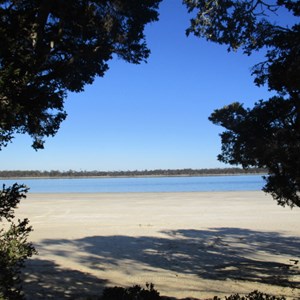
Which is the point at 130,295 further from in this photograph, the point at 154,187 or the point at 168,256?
the point at 154,187

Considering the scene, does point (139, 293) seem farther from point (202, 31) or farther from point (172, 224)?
point (172, 224)

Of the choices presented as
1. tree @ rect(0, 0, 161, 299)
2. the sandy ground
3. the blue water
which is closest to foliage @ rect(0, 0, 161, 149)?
tree @ rect(0, 0, 161, 299)

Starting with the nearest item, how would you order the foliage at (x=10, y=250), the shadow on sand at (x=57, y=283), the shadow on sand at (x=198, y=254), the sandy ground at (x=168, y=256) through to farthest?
the foliage at (x=10, y=250) < the shadow on sand at (x=57, y=283) < the sandy ground at (x=168, y=256) < the shadow on sand at (x=198, y=254)

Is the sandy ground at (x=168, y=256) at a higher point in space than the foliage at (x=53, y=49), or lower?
lower

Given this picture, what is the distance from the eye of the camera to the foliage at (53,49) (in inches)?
172

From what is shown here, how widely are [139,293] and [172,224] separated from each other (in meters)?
14.1

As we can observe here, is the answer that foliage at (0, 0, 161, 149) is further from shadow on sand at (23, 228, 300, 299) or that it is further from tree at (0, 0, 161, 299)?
shadow on sand at (23, 228, 300, 299)

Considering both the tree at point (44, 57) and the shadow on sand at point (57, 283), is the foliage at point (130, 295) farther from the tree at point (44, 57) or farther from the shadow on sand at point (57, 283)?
the shadow on sand at point (57, 283)

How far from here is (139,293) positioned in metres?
5.25

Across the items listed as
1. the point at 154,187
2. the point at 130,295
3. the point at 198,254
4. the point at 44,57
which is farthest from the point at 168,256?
the point at 154,187

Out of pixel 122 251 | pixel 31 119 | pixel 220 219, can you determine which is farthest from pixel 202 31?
pixel 220 219

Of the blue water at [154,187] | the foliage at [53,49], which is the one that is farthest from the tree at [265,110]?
the blue water at [154,187]

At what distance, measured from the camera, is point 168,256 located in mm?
11945

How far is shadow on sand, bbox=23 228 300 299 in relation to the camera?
9.35 m
